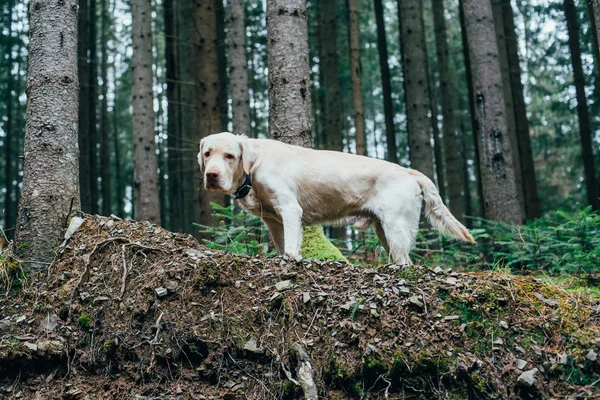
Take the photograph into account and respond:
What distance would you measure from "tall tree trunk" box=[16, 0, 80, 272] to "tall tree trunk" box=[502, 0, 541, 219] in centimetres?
1465

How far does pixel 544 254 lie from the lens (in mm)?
8445

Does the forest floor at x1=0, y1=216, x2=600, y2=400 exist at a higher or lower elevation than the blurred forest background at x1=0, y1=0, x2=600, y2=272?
lower

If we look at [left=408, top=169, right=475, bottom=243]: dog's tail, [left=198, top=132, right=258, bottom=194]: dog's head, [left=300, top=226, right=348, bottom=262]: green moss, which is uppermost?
[left=198, top=132, right=258, bottom=194]: dog's head

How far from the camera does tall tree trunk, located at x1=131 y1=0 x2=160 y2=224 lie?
12555mm

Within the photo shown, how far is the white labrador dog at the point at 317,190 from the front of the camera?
5668mm

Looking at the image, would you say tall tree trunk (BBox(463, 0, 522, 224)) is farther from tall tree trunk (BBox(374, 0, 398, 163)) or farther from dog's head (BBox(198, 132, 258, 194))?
tall tree trunk (BBox(374, 0, 398, 163))

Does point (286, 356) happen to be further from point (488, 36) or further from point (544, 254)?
point (488, 36)

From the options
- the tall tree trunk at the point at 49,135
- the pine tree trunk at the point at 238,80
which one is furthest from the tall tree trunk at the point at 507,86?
the tall tree trunk at the point at 49,135

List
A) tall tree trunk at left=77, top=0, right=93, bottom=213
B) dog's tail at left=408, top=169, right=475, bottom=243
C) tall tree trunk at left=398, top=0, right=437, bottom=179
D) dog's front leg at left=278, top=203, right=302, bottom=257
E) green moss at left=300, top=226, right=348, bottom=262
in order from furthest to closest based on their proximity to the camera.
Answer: tall tree trunk at left=77, top=0, right=93, bottom=213 < tall tree trunk at left=398, top=0, right=437, bottom=179 < green moss at left=300, top=226, right=348, bottom=262 < dog's tail at left=408, top=169, right=475, bottom=243 < dog's front leg at left=278, top=203, right=302, bottom=257

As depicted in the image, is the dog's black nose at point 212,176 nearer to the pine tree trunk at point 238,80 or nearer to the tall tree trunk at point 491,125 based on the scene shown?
the tall tree trunk at point 491,125

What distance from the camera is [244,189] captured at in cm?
575

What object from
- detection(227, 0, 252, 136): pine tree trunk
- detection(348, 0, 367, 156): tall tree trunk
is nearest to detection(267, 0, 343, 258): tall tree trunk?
detection(227, 0, 252, 136): pine tree trunk

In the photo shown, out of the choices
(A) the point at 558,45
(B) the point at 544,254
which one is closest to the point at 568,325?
(B) the point at 544,254

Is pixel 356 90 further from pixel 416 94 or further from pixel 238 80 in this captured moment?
pixel 238 80
